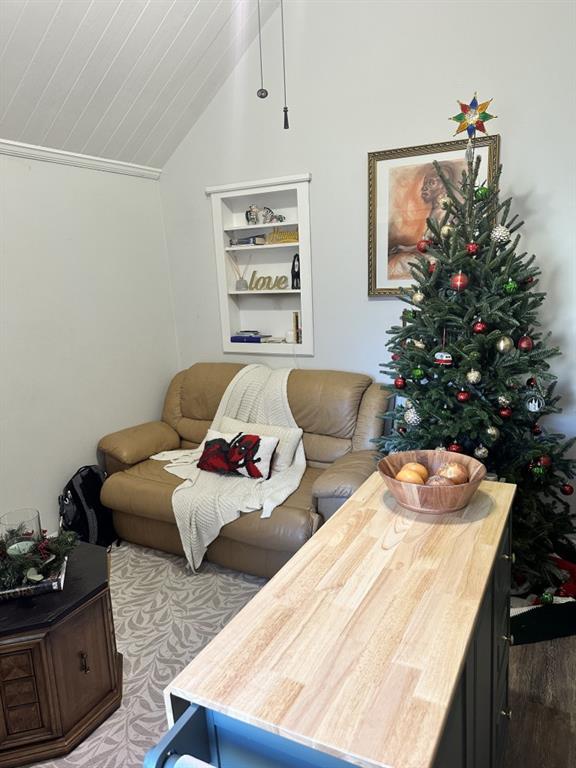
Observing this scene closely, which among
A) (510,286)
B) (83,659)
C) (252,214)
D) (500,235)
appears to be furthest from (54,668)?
(252,214)

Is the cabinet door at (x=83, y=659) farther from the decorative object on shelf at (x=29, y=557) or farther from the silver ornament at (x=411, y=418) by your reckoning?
the silver ornament at (x=411, y=418)

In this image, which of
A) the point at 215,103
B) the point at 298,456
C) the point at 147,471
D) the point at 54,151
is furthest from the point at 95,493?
the point at 215,103

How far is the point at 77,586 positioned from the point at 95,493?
4.63 ft

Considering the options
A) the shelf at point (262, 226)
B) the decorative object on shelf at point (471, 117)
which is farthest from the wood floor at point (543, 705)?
the shelf at point (262, 226)

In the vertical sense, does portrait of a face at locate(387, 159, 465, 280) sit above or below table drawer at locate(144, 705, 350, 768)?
above

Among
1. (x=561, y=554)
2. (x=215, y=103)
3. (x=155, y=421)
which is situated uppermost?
(x=215, y=103)

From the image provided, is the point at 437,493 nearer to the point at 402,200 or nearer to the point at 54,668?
the point at 54,668

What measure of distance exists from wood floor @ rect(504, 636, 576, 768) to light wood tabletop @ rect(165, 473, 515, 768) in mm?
1040

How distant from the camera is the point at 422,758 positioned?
72cm

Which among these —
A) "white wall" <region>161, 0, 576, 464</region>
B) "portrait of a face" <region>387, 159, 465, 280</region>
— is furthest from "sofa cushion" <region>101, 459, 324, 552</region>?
"portrait of a face" <region>387, 159, 465, 280</region>

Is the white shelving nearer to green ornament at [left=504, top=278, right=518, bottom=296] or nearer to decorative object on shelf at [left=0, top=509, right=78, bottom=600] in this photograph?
green ornament at [left=504, top=278, right=518, bottom=296]

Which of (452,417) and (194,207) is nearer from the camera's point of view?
(452,417)

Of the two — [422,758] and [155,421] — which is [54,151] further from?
[422,758]

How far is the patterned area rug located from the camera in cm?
188
